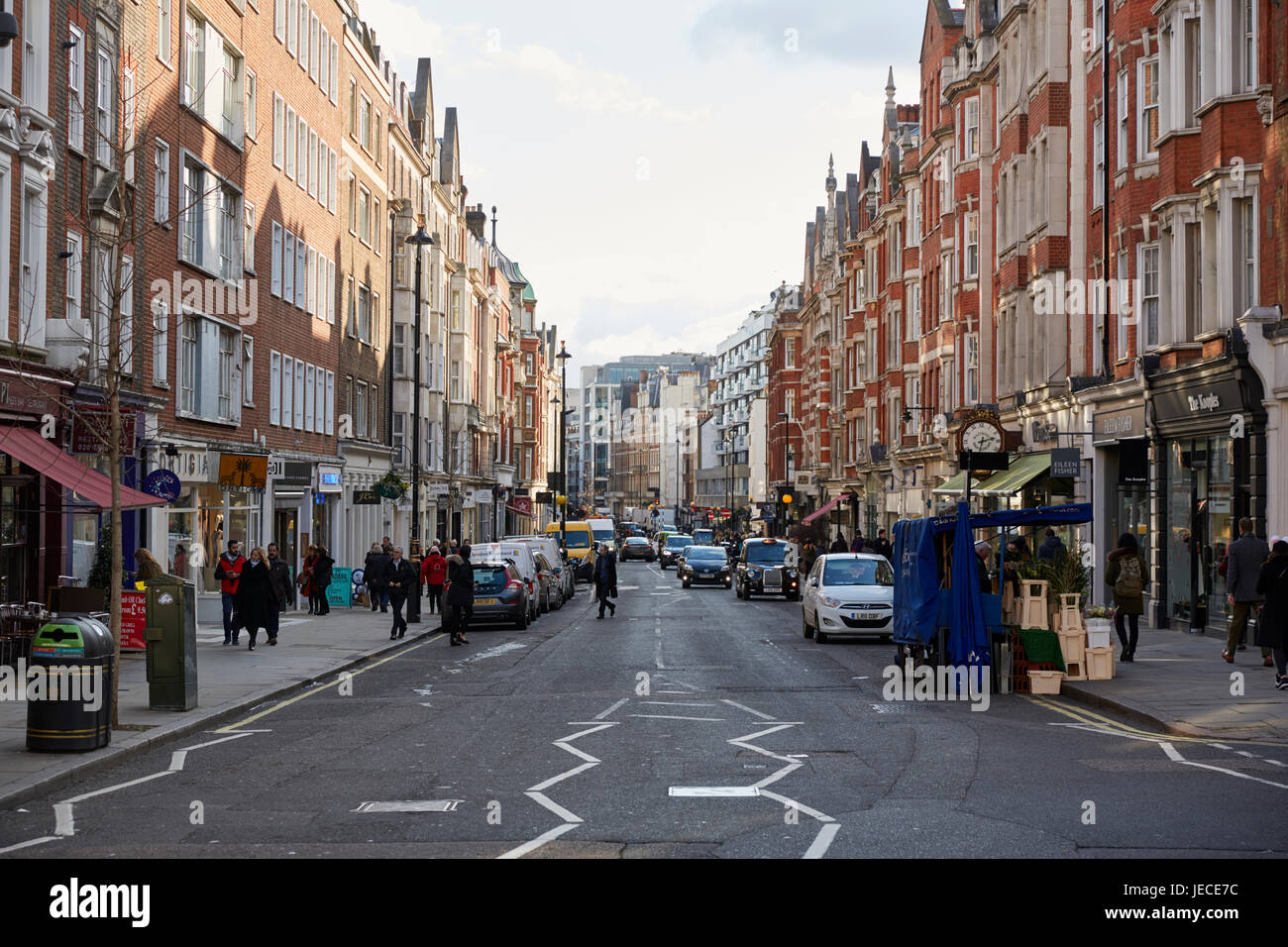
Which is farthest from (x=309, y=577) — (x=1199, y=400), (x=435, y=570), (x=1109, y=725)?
(x=1109, y=725)

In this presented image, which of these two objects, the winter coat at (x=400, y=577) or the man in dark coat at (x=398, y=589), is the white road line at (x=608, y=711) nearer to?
the man in dark coat at (x=398, y=589)

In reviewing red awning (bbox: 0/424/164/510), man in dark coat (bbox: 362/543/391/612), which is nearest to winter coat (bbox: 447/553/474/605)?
red awning (bbox: 0/424/164/510)

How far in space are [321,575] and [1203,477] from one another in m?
19.6

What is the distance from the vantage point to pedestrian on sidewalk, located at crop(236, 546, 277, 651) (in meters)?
25.1

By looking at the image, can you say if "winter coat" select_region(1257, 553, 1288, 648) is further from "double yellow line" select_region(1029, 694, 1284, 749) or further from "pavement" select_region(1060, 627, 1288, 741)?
"double yellow line" select_region(1029, 694, 1284, 749)

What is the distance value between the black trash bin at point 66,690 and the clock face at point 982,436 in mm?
22651

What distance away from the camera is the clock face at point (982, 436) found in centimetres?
3291

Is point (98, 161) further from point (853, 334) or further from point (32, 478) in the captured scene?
point (853, 334)

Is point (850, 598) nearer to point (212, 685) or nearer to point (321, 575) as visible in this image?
point (212, 685)

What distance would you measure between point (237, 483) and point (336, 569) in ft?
24.6

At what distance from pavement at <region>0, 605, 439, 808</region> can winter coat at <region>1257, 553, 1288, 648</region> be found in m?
11.7
